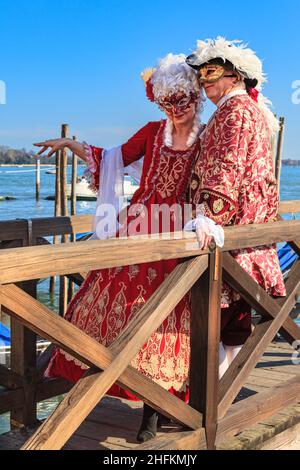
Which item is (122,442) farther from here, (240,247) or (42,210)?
(42,210)

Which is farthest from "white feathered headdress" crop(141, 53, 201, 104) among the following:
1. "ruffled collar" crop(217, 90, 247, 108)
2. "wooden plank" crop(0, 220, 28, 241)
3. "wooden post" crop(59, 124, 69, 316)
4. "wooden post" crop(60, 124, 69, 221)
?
"wooden post" crop(60, 124, 69, 221)

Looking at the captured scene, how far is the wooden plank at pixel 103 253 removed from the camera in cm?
187

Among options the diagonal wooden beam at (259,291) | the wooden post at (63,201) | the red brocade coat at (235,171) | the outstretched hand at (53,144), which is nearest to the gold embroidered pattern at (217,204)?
the red brocade coat at (235,171)

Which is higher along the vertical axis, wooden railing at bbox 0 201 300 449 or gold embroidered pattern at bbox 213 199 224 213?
gold embroidered pattern at bbox 213 199 224 213

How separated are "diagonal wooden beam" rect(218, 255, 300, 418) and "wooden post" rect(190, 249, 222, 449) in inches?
3.7

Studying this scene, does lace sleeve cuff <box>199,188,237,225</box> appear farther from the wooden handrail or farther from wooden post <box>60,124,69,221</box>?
wooden post <box>60,124,69,221</box>

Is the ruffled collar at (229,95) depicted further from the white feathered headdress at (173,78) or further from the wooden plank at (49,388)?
the wooden plank at (49,388)

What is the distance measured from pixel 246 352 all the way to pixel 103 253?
1.10 m

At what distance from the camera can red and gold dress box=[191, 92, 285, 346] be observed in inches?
106

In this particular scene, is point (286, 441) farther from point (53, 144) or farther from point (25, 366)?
point (53, 144)

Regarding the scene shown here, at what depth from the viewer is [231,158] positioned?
8.86 ft

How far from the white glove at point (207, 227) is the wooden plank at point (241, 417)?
0.72 m
